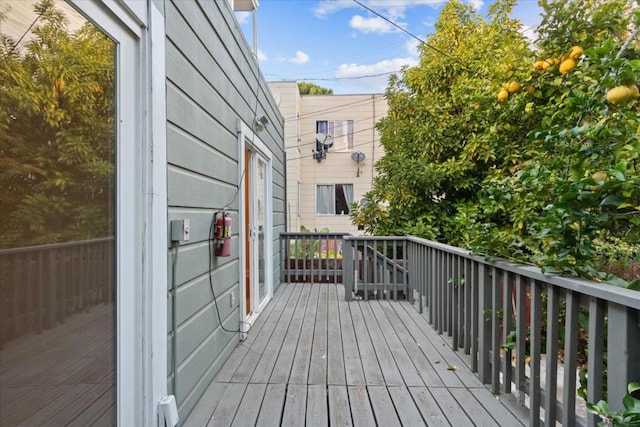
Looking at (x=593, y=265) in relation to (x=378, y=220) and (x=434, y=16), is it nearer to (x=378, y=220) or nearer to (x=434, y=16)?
(x=378, y=220)

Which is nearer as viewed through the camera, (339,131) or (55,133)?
(55,133)

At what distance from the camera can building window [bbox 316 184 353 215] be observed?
1065 cm

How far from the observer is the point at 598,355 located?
49.8 inches

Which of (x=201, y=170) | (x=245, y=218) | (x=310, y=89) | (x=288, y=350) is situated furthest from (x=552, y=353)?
(x=310, y=89)

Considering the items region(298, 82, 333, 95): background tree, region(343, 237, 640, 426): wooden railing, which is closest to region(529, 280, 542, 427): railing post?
region(343, 237, 640, 426): wooden railing

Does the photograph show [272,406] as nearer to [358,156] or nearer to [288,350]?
[288,350]

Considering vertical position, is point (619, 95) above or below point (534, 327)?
above

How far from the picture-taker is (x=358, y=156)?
1041 centimetres

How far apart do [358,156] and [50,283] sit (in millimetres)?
9708

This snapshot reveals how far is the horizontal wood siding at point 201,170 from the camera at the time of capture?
1.85 metres

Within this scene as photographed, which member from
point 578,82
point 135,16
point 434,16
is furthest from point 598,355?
point 434,16

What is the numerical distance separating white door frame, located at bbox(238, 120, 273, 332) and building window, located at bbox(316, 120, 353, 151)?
20.3ft

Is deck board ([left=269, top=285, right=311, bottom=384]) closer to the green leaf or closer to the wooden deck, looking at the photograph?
the wooden deck

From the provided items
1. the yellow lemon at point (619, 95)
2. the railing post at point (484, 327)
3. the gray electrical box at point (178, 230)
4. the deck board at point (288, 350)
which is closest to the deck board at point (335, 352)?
the deck board at point (288, 350)
